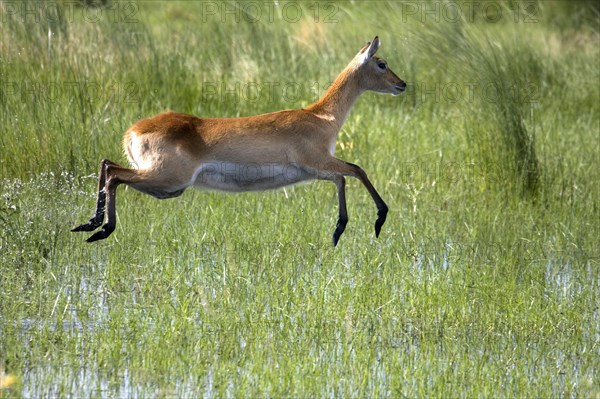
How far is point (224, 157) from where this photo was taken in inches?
260

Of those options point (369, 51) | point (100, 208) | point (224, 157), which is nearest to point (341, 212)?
point (224, 157)

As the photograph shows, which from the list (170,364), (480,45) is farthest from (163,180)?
(480,45)

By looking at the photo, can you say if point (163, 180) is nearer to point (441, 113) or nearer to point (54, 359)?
point (54, 359)

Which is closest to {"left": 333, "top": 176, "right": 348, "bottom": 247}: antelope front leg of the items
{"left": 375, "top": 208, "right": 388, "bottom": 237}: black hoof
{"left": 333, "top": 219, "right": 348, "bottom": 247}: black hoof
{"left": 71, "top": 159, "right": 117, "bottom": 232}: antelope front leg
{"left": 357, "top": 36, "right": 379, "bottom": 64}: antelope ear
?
{"left": 333, "top": 219, "right": 348, "bottom": 247}: black hoof

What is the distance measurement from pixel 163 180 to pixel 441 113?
5.45 m

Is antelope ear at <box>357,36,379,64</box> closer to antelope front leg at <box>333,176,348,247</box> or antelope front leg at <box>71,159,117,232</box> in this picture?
antelope front leg at <box>333,176,348,247</box>

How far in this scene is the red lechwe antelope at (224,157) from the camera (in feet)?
21.1

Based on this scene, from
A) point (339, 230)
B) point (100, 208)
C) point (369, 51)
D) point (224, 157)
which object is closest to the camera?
point (100, 208)

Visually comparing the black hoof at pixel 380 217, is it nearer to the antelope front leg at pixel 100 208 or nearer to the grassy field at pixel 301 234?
the grassy field at pixel 301 234

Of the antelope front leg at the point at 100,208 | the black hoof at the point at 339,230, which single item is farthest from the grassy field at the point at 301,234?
the antelope front leg at the point at 100,208

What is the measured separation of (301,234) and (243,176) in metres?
1.01

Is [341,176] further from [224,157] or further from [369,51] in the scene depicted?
[369,51]

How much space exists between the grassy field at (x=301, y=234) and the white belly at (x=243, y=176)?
45cm

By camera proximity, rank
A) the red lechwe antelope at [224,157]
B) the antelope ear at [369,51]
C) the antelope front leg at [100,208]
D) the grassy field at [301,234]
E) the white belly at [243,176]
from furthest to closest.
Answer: the antelope ear at [369,51] < the white belly at [243,176] < the red lechwe antelope at [224,157] < the antelope front leg at [100,208] < the grassy field at [301,234]
